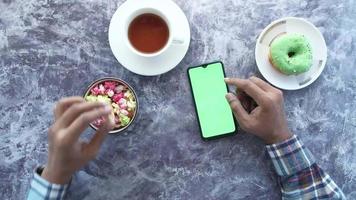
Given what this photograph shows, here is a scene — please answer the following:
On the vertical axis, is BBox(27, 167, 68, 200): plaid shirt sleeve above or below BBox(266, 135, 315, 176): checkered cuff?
above

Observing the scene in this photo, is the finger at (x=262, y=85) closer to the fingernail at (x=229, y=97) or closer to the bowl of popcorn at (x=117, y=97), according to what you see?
the fingernail at (x=229, y=97)

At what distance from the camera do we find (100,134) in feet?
2.57

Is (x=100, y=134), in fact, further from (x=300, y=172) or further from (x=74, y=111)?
(x=300, y=172)

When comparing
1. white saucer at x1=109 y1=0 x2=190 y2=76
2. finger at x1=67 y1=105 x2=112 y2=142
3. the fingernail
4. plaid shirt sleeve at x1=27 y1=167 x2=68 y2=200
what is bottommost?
plaid shirt sleeve at x1=27 y1=167 x2=68 y2=200

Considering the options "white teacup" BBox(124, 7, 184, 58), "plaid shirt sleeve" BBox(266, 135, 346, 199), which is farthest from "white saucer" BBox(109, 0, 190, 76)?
"plaid shirt sleeve" BBox(266, 135, 346, 199)

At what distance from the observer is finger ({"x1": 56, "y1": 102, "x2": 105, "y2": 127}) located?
29.1 inches

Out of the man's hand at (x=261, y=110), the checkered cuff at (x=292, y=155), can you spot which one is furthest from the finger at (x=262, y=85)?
the checkered cuff at (x=292, y=155)

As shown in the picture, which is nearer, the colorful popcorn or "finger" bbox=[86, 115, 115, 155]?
"finger" bbox=[86, 115, 115, 155]

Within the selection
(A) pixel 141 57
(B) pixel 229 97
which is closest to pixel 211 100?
(B) pixel 229 97

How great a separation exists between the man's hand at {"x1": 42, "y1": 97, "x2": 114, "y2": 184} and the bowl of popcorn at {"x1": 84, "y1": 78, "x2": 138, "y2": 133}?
104 mm

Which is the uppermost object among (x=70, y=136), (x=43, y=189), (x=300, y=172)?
(x=70, y=136)

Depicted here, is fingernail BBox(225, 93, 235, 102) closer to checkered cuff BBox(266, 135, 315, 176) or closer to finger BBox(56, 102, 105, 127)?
checkered cuff BBox(266, 135, 315, 176)

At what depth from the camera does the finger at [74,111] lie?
0.74 m

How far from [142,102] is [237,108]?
0.61 feet
